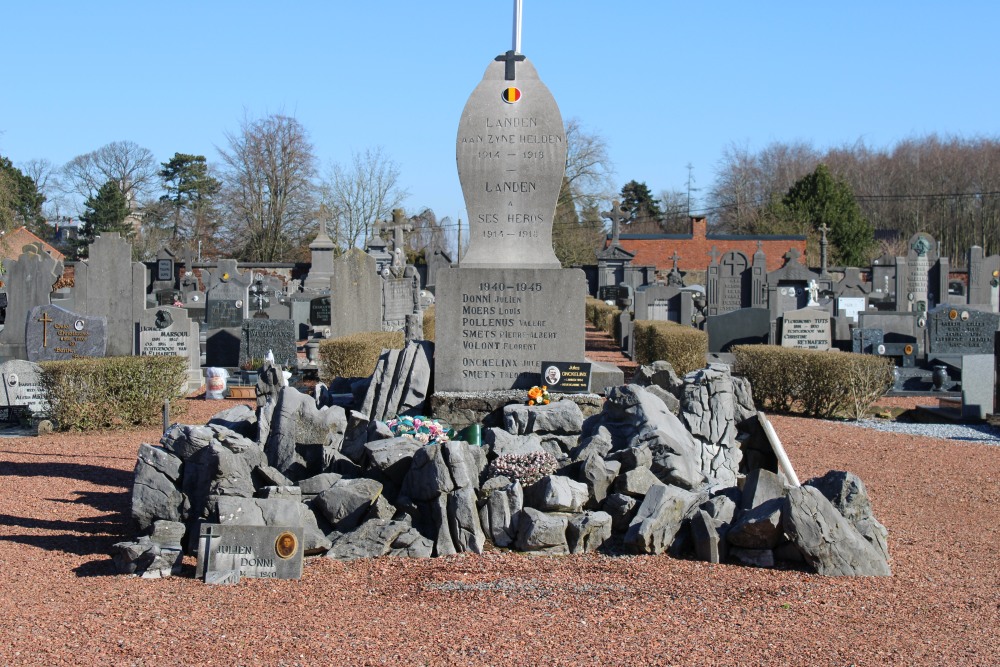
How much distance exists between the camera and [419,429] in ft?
26.0

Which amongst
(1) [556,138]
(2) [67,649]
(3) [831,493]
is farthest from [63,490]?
(3) [831,493]

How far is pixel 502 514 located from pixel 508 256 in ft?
11.4

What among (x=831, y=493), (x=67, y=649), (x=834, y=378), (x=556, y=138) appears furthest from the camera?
(x=834, y=378)

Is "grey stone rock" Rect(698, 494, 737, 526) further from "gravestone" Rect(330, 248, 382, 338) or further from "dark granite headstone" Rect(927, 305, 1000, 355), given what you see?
"gravestone" Rect(330, 248, 382, 338)

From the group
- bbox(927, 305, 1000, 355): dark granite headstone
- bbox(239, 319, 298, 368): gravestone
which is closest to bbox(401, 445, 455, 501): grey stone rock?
bbox(239, 319, 298, 368): gravestone

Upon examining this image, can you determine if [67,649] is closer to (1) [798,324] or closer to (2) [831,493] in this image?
(2) [831,493]

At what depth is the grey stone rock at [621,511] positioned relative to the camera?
6.36 metres

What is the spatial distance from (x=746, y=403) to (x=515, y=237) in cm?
264

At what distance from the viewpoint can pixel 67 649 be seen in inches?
181

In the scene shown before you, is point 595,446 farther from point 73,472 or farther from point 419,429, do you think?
point 73,472

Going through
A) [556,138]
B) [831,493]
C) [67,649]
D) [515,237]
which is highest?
[556,138]

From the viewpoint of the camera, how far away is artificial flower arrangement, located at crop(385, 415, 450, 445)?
7.81m

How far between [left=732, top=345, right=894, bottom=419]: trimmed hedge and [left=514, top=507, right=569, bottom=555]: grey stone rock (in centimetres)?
778

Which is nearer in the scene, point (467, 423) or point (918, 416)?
point (467, 423)
